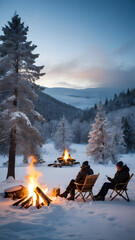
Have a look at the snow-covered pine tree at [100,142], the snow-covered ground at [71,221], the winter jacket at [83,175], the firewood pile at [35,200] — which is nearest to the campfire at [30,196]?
the firewood pile at [35,200]

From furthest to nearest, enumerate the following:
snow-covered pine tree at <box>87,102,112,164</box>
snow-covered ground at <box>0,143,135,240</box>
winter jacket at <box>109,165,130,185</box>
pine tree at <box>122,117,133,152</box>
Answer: pine tree at <box>122,117,133,152</box>, snow-covered pine tree at <box>87,102,112,164</box>, winter jacket at <box>109,165,130,185</box>, snow-covered ground at <box>0,143,135,240</box>

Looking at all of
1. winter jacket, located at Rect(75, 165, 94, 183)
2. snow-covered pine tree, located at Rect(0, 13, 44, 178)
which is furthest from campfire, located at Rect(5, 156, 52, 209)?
snow-covered pine tree, located at Rect(0, 13, 44, 178)

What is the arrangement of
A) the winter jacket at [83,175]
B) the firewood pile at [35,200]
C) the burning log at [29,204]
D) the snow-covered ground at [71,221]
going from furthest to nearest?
the winter jacket at [83,175] < the firewood pile at [35,200] < the burning log at [29,204] < the snow-covered ground at [71,221]

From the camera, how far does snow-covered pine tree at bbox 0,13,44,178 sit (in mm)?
11367

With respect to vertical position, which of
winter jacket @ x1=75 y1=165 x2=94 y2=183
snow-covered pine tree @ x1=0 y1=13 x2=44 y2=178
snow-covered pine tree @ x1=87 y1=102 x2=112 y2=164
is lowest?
snow-covered pine tree @ x1=87 y1=102 x2=112 y2=164

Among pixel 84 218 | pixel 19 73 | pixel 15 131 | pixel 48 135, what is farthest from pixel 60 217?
pixel 48 135

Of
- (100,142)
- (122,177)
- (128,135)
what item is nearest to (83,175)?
(122,177)

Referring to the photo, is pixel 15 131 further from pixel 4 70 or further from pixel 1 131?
pixel 4 70

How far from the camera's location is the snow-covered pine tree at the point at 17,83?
37.3 ft

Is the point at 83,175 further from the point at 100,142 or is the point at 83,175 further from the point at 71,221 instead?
the point at 100,142

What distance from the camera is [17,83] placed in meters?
11.7

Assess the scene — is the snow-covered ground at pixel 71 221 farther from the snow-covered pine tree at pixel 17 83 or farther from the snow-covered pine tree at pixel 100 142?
the snow-covered pine tree at pixel 100 142

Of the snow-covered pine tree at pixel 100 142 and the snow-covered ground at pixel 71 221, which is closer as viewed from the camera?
the snow-covered ground at pixel 71 221

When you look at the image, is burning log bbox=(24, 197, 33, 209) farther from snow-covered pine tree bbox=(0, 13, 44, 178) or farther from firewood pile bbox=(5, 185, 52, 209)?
snow-covered pine tree bbox=(0, 13, 44, 178)
